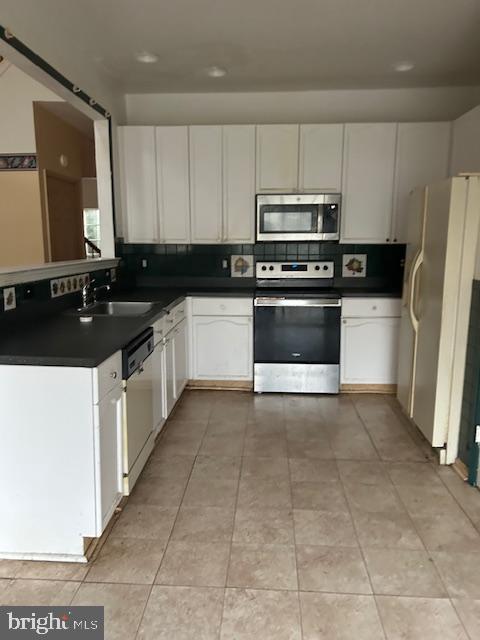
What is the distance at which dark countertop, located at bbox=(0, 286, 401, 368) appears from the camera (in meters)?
1.77

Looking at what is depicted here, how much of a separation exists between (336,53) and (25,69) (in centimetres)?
215

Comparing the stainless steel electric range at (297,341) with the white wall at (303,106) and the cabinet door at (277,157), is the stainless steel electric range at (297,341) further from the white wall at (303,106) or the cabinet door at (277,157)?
the white wall at (303,106)

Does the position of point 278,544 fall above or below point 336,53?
below

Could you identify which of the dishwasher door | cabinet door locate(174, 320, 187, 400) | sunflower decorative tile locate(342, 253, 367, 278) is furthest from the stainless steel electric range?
the dishwasher door

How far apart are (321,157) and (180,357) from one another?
2.13m

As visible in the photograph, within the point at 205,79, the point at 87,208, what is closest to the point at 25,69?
the point at 205,79

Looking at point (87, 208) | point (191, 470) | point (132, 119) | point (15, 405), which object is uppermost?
point (132, 119)

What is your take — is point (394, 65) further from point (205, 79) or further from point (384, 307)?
point (384, 307)

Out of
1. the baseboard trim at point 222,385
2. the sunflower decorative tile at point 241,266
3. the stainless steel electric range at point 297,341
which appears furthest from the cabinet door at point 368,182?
the baseboard trim at point 222,385

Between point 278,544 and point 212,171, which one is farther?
point 212,171

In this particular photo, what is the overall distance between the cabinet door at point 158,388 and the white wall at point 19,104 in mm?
3223

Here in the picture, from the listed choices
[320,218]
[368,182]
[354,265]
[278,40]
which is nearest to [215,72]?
[278,40]

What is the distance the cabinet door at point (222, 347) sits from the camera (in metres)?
3.95

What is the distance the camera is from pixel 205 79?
388 centimetres
